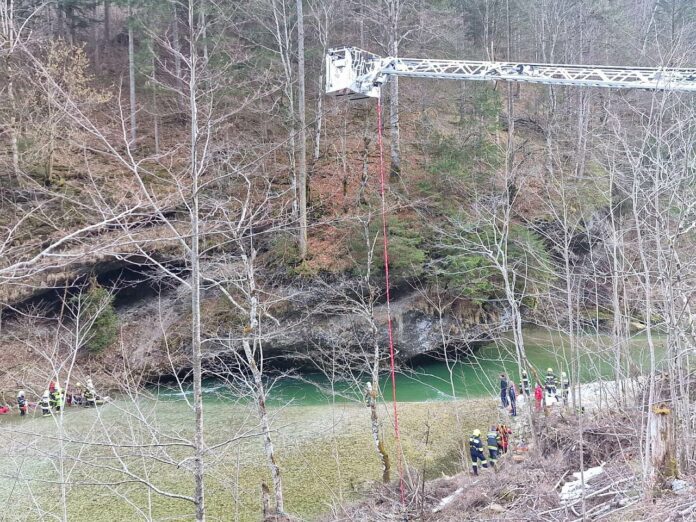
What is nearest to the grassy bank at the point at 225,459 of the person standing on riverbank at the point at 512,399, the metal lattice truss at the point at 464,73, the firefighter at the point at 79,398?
the person standing on riverbank at the point at 512,399

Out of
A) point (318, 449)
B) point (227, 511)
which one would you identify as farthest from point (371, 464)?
point (227, 511)

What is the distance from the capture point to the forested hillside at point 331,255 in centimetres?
966

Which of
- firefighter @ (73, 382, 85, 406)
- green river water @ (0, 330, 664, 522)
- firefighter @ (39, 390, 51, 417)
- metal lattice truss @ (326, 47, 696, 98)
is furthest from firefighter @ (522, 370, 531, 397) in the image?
firefighter @ (73, 382, 85, 406)

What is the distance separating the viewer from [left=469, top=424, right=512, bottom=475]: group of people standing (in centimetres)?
1063

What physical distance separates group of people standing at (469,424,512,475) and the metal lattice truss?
278 inches

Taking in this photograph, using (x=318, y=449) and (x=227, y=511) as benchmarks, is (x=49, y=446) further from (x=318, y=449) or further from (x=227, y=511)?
(x=318, y=449)

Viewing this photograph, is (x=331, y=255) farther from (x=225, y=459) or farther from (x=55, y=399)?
(x=55, y=399)

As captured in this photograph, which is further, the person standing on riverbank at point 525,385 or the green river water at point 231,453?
the person standing on riverbank at point 525,385

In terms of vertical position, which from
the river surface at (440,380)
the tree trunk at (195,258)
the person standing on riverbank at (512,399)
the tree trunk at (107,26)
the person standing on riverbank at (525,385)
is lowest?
the river surface at (440,380)

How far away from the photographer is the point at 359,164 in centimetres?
2309

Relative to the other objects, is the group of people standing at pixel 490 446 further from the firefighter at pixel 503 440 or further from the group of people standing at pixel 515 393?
the group of people standing at pixel 515 393

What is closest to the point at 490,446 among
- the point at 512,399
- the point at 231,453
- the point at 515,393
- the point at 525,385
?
the point at 525,385

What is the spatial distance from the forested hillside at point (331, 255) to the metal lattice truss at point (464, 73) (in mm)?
411

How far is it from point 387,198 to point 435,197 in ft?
6.09
